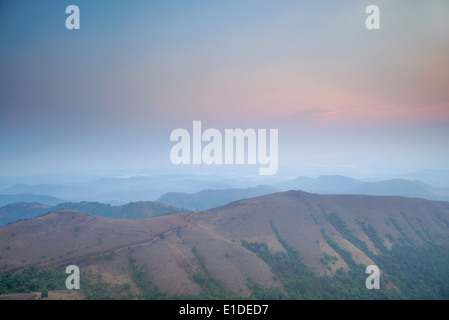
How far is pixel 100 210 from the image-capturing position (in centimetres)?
10519

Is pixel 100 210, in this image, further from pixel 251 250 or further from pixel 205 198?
pixel 251 250

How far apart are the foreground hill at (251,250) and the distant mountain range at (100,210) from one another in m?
49.2

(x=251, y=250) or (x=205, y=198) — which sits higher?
(x=251, y=250)

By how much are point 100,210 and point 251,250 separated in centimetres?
8845

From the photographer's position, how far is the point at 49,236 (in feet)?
113

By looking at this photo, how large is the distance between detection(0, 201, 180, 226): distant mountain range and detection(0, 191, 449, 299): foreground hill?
4920cm

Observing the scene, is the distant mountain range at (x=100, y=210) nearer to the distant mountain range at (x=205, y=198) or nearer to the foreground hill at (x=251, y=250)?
the foreground hill at (x=251, y=250)

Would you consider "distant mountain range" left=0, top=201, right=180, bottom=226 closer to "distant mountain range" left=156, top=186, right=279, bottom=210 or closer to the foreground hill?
the foreground hill

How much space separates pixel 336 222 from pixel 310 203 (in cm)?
679

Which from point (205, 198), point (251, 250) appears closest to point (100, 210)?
point (205, 198)

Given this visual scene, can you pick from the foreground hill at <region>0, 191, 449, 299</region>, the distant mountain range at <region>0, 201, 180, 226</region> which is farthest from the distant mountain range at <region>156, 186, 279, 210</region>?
the foreground hill at <region>0, 191, 449, 299</region>

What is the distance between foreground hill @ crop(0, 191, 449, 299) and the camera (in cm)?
2777
